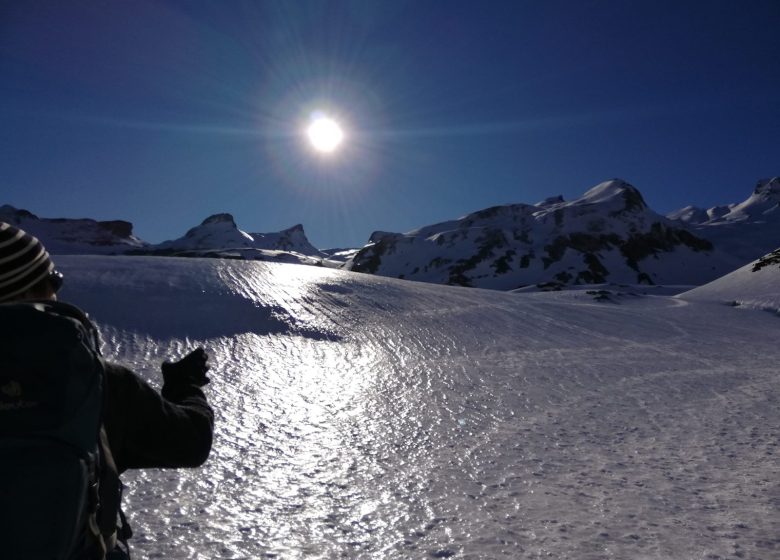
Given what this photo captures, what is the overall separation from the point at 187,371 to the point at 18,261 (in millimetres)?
687

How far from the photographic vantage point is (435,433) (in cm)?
551

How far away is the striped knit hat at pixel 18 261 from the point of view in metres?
1.42

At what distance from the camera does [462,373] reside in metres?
8.30

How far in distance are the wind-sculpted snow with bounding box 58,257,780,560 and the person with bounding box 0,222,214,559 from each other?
185 centimetres

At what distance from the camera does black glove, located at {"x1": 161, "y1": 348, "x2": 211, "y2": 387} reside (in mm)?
1876

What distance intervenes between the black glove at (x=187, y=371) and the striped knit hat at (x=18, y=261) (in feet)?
1.83

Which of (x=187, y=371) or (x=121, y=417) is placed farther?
(x=187, y=371)

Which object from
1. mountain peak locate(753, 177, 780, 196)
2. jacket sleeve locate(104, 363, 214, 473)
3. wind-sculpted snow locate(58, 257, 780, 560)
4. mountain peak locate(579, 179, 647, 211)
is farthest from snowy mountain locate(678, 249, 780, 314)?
mountain peak locate(753, 177, 780, 196)

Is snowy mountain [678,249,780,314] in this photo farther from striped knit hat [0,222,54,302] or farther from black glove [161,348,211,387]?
striped knit hat [0,222,54,302]

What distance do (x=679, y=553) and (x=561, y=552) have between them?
0.82 metres

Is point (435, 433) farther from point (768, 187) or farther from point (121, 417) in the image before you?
point (768, 187)

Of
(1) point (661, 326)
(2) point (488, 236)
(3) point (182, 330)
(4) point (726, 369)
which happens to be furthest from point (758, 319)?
(2) point (488, 236)

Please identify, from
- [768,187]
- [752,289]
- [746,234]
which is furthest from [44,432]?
[768,187]

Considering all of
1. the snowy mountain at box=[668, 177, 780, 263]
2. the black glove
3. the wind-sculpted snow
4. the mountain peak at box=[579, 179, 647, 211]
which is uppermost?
the mountain peak at box=[579, 179, 647, 211]
